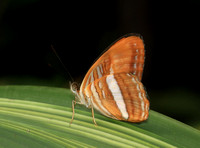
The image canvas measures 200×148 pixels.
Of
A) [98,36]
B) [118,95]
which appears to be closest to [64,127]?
[118,95]

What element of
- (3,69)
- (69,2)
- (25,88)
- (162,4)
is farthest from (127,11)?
(25,88)

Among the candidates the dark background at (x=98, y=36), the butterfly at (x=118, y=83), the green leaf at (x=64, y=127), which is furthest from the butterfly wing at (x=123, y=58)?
the dark background at (x=98, y=36)

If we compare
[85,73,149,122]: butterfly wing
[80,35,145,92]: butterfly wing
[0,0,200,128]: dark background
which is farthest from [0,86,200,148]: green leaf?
[0,0,200,128]: dark background

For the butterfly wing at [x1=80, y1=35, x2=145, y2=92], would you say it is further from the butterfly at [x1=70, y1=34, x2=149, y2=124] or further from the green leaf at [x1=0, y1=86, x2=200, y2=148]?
the green leaf at [x1=0, y1=86, x2=200, y2=148]

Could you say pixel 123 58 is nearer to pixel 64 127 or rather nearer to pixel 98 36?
pixel 64 127

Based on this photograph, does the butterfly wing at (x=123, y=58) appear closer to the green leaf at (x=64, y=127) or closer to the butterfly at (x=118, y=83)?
the butterfly at (x=118, y=83)

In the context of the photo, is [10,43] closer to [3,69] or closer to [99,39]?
[3,69]
